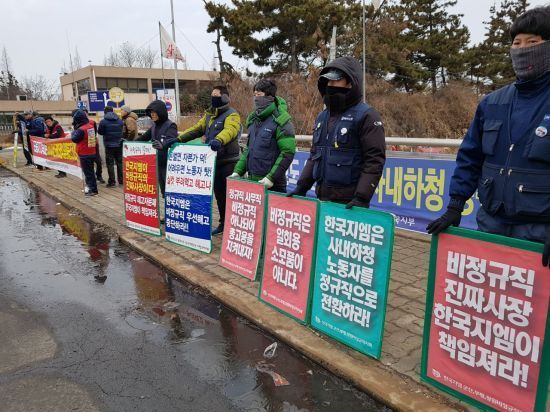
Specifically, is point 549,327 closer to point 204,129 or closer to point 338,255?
point 338,255

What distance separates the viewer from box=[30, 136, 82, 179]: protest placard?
11.6m

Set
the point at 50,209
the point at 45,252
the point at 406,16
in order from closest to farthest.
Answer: the point at 45,252 → the point at 50,209 → the point at 406,16

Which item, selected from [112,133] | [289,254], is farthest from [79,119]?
[289,254]

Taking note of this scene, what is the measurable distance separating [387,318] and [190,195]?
306 cm

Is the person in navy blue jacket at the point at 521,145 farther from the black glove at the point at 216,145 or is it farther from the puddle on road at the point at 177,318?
the black glove at the point at 216,145

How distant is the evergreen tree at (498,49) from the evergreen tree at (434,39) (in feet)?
7.46

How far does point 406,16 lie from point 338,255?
3627cm

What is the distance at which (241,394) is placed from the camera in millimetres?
2803

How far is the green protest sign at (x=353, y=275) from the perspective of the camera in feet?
9.66

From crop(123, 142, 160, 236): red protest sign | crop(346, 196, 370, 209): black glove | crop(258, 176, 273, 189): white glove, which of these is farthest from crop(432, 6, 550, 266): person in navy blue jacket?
crop(123, 142, 160, 236): red protest sign

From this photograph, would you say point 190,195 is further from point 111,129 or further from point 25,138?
point 25,138

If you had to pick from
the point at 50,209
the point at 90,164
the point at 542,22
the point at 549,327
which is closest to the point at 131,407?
the point at 549,327

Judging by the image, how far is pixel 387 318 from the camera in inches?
144

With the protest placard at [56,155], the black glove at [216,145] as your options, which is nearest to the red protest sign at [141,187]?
the black glove at [216,145]
